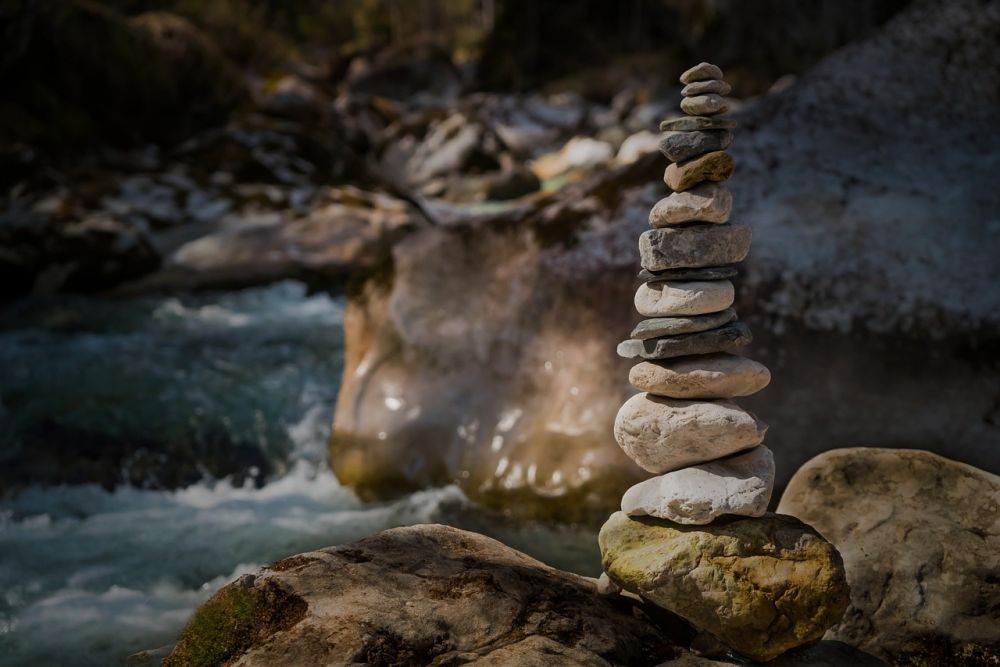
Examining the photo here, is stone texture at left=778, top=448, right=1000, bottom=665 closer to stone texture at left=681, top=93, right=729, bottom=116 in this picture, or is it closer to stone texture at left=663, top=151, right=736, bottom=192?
stone texture at left=663, top=151, right=736, bottom=192

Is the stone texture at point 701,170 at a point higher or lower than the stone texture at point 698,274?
higher

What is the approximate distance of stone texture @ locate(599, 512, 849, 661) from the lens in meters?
3.65

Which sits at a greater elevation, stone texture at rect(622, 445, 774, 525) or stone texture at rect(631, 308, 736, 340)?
stone texture at rect(631, 308, 736, 340)

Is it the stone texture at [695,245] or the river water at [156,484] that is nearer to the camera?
→ the stone texture at [695,245]

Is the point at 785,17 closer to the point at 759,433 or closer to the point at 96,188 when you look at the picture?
the point at 96,188

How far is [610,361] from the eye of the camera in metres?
6.44

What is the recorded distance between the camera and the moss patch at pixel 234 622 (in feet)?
10.8

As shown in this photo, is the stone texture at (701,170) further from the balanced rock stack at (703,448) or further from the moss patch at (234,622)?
the moss patch at (234,622)

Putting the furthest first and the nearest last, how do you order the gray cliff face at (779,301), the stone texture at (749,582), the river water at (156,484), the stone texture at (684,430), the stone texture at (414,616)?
the gray cliff face at (779,301) < the river water at (156,484) < the stone texture at (684,430) < the stone texture at (749,582) < the stone texture at (414,616)

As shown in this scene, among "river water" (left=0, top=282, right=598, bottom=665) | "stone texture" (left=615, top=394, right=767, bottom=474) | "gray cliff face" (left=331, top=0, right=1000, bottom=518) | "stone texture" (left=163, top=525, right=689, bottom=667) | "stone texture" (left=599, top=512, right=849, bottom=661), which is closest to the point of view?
"stone texture" (left=163, top=525, right=689, bottom=667)

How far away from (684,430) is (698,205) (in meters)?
1.13

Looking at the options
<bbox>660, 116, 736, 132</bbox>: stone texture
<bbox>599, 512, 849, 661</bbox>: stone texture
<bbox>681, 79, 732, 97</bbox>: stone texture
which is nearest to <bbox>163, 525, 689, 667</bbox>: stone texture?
<bbox>599, 512, 849, 661</bbox>: stone texture

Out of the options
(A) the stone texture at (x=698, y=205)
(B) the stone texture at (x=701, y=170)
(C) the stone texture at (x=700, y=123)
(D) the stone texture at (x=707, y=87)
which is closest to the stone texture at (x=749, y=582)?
(A) the stone texture at (x=698, y=205)

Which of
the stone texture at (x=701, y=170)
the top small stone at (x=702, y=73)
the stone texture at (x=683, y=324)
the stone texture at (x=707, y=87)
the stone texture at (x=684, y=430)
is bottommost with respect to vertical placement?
the stone texture at (x=684, y=430)
